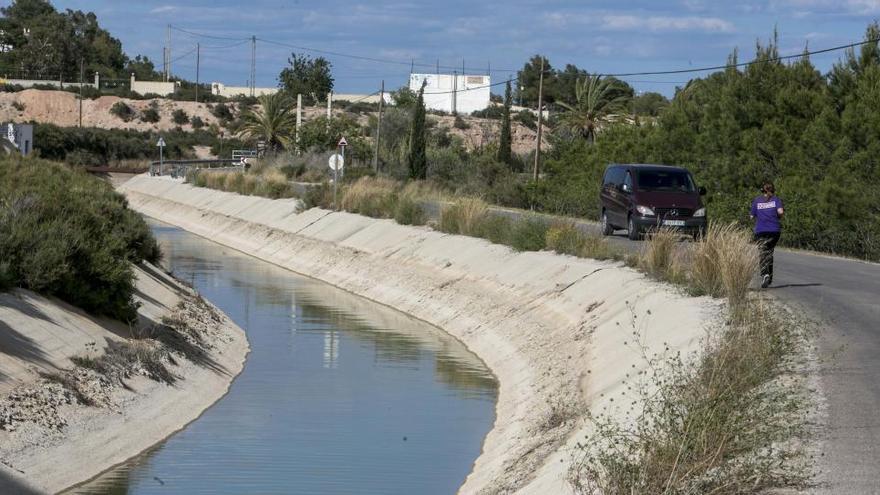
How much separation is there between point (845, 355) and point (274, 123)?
9694cm

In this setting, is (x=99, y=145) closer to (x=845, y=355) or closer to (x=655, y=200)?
(x=655, y=200)

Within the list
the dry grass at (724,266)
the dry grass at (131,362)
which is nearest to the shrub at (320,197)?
the dry grass at (131,362)

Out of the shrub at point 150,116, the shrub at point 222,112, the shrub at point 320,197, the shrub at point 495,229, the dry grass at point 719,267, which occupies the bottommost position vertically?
the shrub at point 320,197

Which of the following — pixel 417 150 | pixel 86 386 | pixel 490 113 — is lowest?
pixel 86 386

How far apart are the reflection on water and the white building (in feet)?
431

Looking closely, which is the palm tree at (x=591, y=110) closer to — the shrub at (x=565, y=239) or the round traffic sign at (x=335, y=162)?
the round traffic sign at (x=335, y=162)

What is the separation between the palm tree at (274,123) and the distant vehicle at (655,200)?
7526 cm

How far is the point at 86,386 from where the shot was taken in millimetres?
18891

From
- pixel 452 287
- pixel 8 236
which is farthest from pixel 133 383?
pixel 452 287

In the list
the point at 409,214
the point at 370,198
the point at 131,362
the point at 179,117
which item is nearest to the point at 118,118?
the point at 179,117

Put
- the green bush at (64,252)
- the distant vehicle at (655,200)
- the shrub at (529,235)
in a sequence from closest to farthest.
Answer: the green bush at (64,252)
the distant vehicle at (655,200)
the shrub at (529,235)

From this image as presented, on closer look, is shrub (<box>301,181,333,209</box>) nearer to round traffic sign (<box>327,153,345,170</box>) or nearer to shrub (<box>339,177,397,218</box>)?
shrub (<box>339,177,397,218</box>)

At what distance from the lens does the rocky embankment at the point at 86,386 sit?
16203 millimetres

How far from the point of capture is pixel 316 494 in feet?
53.7
